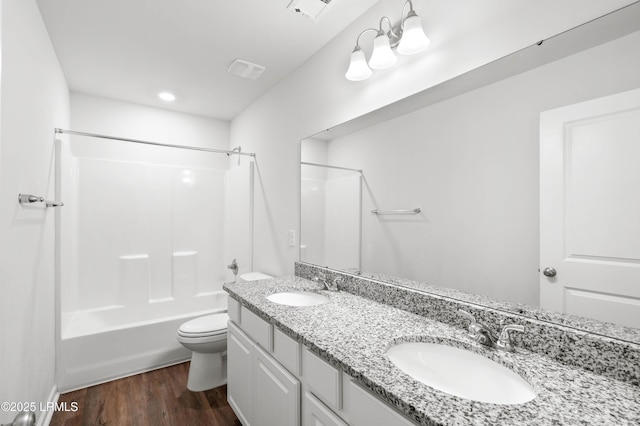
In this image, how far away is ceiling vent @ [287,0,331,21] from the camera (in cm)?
159

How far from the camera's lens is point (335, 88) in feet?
6.35

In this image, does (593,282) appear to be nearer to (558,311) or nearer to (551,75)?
(558,311)

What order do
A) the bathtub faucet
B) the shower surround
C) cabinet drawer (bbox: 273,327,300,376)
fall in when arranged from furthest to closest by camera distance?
the bathtub faucet < the shower surround < cabinet drawer (bbox: 273,327,300,376)

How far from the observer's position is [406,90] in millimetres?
1442

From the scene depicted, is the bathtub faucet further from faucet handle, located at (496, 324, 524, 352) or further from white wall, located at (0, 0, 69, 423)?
faucet handle, located at (496, 324, 524, 352)

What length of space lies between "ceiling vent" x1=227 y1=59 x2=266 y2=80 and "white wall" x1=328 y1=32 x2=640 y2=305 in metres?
1.27

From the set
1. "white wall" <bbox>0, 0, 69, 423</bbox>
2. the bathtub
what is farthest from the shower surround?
"white wall" <bbox>0, 0, 69, 423</bbox>

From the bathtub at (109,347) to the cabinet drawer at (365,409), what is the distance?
223cm

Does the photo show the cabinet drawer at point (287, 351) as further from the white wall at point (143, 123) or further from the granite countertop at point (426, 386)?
the white wall at point (143, 123)

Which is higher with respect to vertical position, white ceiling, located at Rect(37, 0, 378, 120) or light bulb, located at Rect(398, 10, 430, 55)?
white ceiling, located at Rect(37, 0, 378, 120)

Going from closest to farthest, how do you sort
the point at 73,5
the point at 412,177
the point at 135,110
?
the point at 412,177, the point at 73,5, the point at 135,110

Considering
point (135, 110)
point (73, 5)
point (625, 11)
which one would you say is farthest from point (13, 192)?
point (625, 11)

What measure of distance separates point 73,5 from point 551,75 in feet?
7.56

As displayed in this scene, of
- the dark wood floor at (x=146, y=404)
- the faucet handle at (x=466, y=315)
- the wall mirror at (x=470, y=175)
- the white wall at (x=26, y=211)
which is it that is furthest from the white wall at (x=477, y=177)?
the white wall at (x=26, y=211)
